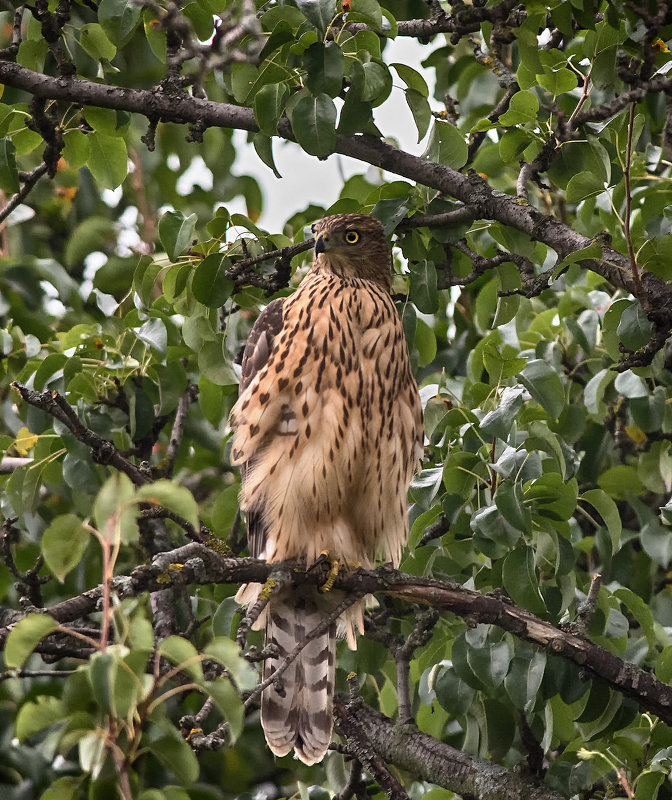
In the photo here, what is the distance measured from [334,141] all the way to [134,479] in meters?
1.11

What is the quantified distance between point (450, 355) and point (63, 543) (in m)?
3.11

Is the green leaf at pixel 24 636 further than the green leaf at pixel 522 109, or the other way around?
the green leaf at pixel 522 109

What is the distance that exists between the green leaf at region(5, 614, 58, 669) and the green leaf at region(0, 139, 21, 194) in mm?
2161

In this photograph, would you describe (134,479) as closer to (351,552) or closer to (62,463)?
(62,463)

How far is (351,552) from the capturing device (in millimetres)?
3668

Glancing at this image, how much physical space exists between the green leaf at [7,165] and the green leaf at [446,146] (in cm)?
138

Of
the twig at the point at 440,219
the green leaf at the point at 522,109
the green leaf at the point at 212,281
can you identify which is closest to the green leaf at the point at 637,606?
the twig at the point at 440,219

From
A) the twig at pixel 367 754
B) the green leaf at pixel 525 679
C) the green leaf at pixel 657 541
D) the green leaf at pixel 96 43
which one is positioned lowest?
the twig at pixel 367 754

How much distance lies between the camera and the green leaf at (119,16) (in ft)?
9.43

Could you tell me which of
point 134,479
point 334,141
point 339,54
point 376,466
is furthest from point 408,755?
point 339,54

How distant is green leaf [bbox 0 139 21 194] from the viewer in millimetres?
3314

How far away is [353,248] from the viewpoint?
158 inches

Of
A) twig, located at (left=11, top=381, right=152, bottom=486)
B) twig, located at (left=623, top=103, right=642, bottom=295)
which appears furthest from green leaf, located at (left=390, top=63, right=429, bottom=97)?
twig, located at (left=11, top=381, right=152, bottom=486)

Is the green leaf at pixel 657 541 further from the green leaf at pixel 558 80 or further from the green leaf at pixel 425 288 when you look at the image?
the green leaf at pixel 558 80
